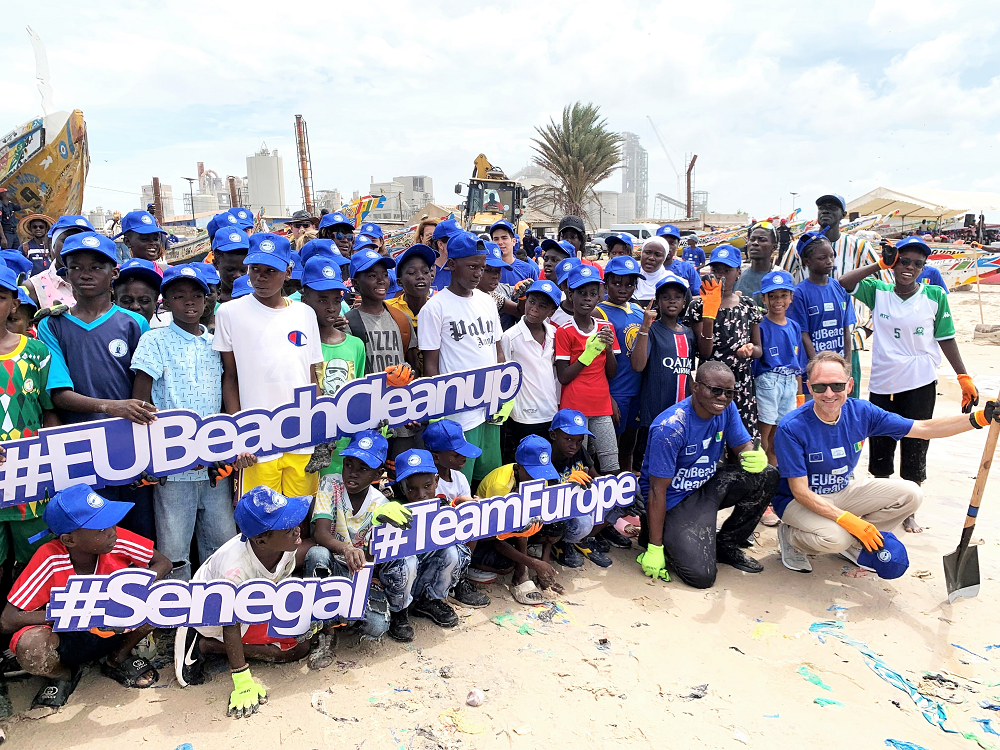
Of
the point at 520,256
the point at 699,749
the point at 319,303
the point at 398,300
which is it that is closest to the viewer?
the point at 699,749

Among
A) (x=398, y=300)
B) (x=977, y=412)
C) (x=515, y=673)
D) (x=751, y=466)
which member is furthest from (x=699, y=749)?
(x=398, y=300)

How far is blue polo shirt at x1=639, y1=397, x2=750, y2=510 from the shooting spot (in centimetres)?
418

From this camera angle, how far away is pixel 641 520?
15.4 feet

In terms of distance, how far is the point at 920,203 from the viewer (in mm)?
24125

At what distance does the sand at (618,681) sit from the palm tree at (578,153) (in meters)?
27.9

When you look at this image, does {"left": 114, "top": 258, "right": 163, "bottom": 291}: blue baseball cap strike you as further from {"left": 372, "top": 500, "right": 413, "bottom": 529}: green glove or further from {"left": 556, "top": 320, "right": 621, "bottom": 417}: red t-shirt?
{"left": 556, "top": 320, "right": 621, "bottom": 417}: red t-shirt

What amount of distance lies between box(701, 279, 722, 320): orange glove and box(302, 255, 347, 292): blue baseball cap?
Answer: 2.60 metres

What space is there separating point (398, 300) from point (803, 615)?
129 inches

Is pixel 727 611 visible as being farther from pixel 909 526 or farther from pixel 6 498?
pixel 6 498

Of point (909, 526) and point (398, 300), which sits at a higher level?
point (398, 300)

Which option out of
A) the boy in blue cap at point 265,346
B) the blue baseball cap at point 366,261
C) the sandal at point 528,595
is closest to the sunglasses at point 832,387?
the sandal at point 528,595

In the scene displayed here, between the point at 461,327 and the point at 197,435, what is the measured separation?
1.69 metres

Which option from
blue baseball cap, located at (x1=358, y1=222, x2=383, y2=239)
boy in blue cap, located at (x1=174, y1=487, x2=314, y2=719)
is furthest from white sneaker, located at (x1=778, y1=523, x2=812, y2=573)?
blue baseball cap, located at (x1=358, y1=222, x2=383, y2=239)

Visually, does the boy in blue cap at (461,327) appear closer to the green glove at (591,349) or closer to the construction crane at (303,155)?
the green glove at (591,349)
